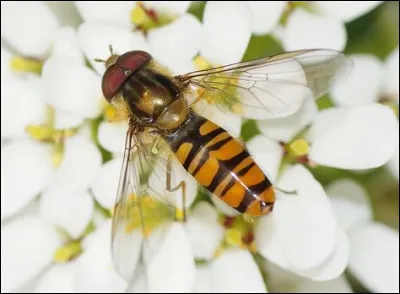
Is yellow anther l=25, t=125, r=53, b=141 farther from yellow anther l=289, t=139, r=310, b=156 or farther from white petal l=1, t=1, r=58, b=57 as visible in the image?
yellow anther l=289, t=139, r=310, b=156

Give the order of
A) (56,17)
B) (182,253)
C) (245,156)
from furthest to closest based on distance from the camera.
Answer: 1. (56,17)
2. (182,253)
3. (245,156)

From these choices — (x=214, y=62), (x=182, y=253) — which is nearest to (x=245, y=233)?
(x=182, y=253)

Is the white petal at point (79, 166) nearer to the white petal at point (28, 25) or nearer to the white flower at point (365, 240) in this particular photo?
the white petal at point (28, 25)

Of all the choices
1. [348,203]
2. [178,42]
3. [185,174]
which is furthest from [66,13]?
[348,203]

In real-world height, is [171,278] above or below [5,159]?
below

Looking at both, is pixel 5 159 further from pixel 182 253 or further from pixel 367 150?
pixel 367 150

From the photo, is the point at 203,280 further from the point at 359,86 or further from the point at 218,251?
the point at 359,86

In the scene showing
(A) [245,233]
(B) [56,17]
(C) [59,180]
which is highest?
(B) [56,17]

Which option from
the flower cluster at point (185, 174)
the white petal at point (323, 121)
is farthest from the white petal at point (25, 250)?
the white petal at point (323, 121)
